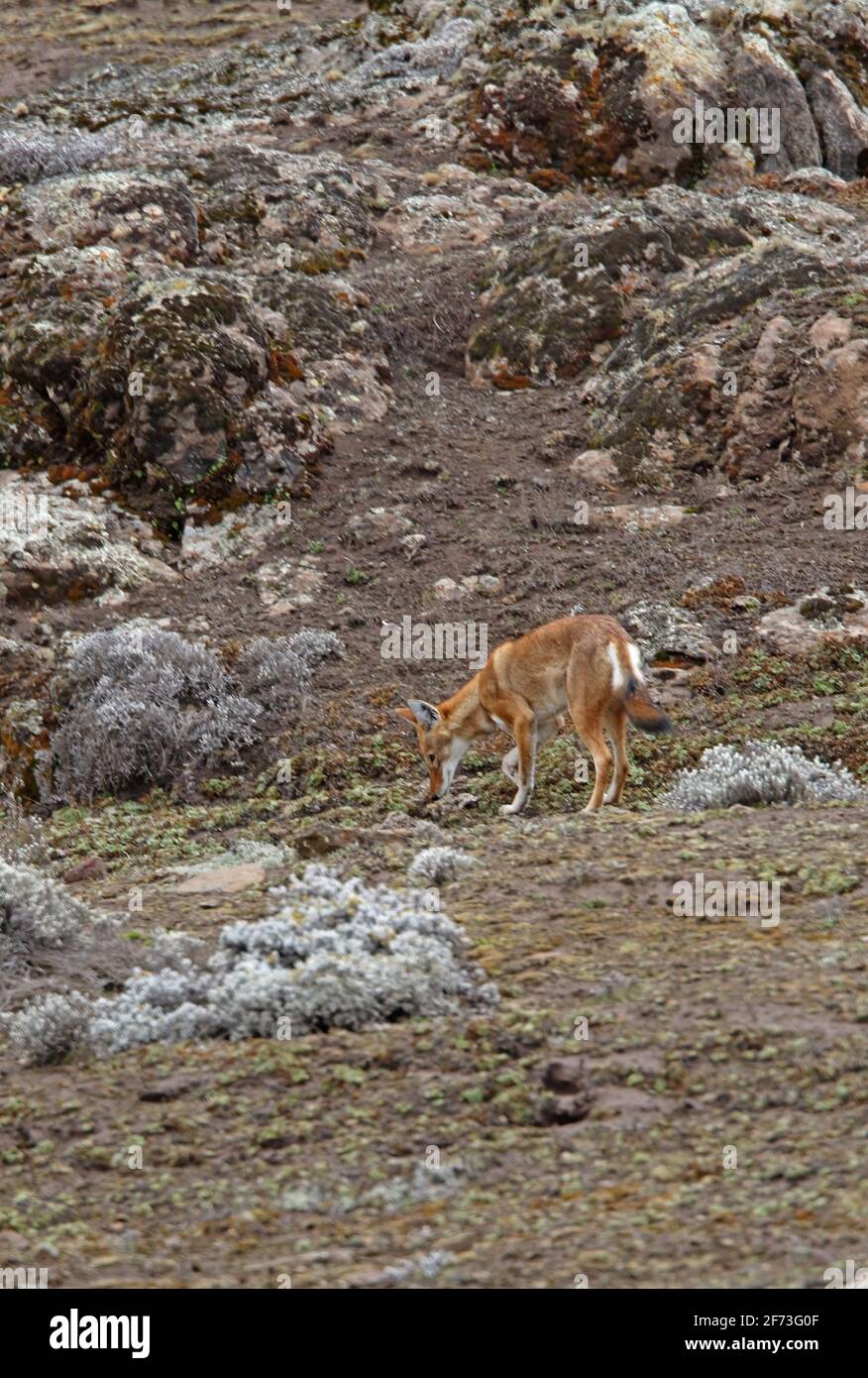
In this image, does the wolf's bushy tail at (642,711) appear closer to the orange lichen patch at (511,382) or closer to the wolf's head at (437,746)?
the wolf's head at (437,746)

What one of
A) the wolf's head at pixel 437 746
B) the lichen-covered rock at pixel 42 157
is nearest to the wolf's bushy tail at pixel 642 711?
the wolf's head at pixel 437 746

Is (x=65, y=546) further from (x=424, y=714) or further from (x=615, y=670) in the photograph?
(x=615, y=670)

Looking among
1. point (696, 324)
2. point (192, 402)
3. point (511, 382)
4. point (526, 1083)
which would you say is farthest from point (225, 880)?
point (511, 382)

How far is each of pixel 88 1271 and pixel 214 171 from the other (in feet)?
66.5

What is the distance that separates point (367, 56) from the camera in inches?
1121

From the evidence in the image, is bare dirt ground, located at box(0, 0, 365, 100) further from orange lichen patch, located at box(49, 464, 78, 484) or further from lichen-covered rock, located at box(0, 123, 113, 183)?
orange lichen patch, located at box(49, 464, 78, 484)

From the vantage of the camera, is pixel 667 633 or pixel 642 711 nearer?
pixel 642 711

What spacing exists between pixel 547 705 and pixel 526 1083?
18.1ft

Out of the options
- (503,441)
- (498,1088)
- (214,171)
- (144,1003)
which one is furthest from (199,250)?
(498,1088)

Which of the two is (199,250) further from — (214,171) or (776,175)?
(776,175)

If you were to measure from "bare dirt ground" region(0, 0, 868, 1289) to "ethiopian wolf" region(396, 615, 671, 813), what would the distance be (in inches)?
15.5

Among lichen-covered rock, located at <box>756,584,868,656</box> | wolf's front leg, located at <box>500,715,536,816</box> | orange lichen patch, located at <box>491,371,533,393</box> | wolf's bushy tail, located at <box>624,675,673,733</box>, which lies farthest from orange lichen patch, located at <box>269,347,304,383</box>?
wolf's bushy tail, located at <box>624,675,673,733</box>

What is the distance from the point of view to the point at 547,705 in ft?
36.9

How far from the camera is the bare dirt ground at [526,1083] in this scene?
4.91m
